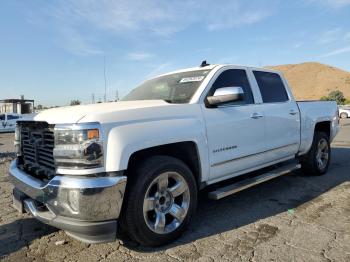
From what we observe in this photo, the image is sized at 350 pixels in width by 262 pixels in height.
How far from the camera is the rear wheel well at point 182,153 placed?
12.1ft

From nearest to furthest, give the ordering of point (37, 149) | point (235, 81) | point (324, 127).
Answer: point (37, 149) → point (235, 81) → point (324, 127)

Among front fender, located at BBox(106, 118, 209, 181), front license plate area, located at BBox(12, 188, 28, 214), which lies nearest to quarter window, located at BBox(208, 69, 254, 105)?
front fender, located at BBox(106, 118, 209, 181)

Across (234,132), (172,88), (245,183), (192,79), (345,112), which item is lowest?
(245,183)

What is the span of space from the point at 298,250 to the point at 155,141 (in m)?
1.75

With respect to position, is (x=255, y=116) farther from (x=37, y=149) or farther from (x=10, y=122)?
(x=10, y=122)

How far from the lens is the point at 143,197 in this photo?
3.45 m

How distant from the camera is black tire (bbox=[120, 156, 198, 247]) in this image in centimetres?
340

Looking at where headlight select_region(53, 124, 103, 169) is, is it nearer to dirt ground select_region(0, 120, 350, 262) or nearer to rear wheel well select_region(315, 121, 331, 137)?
dirt ground select_region(0, 120, 350, 262)

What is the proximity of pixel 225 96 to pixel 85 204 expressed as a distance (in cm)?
198

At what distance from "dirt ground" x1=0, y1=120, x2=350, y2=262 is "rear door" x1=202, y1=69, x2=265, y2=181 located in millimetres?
595

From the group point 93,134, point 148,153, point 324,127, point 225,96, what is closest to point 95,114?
point 93,134

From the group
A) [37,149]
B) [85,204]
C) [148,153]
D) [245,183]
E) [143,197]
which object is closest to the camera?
[85,204]

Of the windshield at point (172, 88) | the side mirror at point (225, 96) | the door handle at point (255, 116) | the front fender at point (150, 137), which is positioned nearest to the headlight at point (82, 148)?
the front fender at point (150, 137)

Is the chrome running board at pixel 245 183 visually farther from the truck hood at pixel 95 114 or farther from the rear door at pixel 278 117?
the truck hood at pixel 95 114
